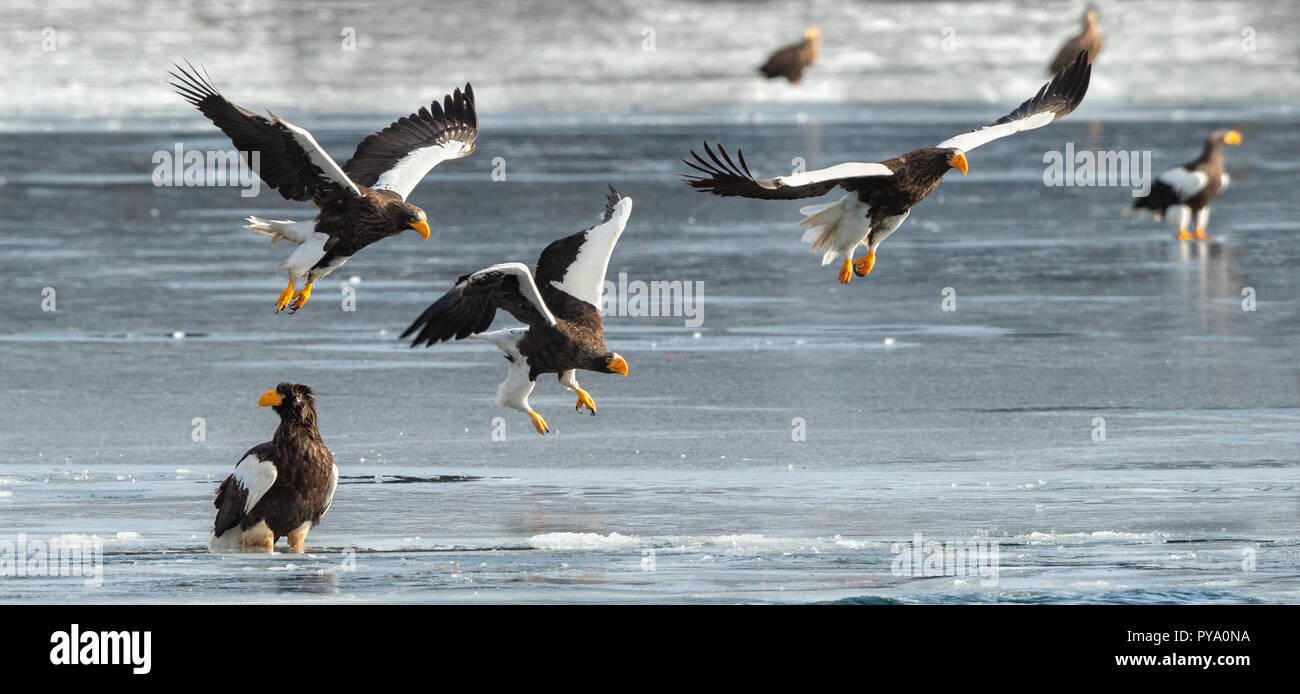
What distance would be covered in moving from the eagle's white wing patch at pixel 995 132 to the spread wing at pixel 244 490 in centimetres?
359

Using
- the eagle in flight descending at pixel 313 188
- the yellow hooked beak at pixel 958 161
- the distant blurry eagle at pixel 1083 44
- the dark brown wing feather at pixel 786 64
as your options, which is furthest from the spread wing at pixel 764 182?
the dark brown wing feather at pixel 786 64

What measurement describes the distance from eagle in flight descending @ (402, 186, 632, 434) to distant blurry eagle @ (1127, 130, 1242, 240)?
9052 mm

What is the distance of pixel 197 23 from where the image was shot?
3575 centimetres

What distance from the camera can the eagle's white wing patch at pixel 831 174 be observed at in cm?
862

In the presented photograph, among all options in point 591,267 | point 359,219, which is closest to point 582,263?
point 591,267

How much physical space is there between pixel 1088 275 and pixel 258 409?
6.71 m

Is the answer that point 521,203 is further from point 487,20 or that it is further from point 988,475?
point 487,20

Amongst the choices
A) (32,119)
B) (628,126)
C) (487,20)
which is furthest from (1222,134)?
(487,20)

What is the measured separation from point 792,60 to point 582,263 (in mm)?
21614

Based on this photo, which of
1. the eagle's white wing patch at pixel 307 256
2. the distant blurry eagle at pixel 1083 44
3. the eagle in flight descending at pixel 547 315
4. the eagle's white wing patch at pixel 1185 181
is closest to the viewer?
the eagle in flight descending at pixel 547 315

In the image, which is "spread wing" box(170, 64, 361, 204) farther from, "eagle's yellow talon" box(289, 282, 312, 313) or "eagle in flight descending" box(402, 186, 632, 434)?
"eagle in flight descending" box(402, 186, 632, 434)

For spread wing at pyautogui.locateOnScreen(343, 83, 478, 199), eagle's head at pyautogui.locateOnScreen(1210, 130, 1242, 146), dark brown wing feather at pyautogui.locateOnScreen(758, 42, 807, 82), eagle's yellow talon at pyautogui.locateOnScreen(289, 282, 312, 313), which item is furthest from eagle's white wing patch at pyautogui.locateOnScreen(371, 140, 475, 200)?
dark brown wing feather at pyautogui.locateOnScreen(758, 42, 807, 82)

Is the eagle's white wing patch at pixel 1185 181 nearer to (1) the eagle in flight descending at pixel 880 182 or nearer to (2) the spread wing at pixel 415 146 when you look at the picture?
(1) the eagle in flight descending at pixel 880 182

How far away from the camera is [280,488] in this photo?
24.4 feet
